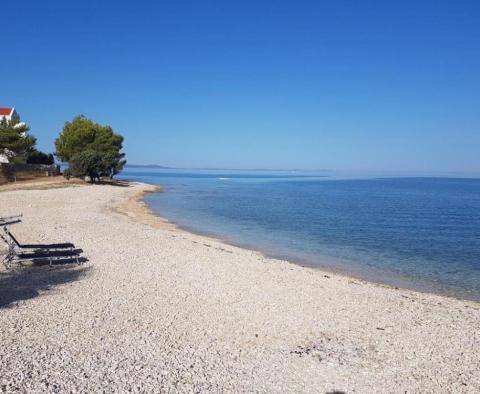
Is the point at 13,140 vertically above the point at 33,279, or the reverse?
the point at 13,140

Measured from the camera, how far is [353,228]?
2828 centimetres

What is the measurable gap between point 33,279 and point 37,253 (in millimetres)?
1755

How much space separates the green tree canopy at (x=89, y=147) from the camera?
5475 cm

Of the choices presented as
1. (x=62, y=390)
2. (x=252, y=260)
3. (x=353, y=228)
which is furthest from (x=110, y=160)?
(x=62, y=390)

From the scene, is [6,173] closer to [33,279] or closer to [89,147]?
[89,147]

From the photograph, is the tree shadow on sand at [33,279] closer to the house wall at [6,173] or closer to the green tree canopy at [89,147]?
the house wall at [6,173]

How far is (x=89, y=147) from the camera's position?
6131 centimetres

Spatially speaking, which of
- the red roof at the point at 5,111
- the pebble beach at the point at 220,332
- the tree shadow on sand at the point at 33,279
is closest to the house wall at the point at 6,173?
the red roof at the point at 5,111

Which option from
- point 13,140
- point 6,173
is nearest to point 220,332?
point 13,140

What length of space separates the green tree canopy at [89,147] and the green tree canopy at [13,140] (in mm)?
8399

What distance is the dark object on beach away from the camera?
469 inches

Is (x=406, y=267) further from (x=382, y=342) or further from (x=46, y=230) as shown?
(x=46, y=230)

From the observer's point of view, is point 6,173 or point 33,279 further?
point 6,173

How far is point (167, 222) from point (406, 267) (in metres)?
15.9
